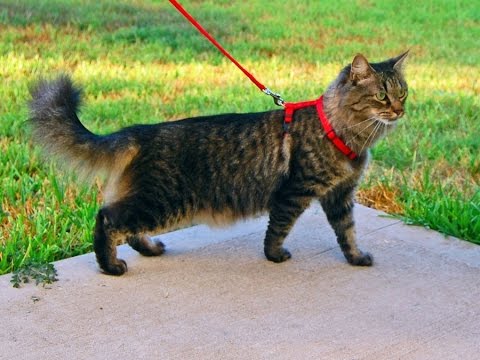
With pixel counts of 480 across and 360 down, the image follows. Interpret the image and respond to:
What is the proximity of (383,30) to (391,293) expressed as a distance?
746cm

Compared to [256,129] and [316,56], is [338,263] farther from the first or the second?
[316,56]

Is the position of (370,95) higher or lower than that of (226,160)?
higher

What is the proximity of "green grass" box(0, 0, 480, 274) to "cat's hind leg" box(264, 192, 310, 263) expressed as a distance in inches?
35.4

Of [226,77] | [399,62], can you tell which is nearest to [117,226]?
[399,62]

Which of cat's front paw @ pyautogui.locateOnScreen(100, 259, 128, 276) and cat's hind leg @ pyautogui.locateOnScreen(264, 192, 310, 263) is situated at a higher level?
cat's hind leg @ pyautogui.locateOnScreen(264, 192, 310, 263)

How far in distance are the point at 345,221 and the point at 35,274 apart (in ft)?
5.00

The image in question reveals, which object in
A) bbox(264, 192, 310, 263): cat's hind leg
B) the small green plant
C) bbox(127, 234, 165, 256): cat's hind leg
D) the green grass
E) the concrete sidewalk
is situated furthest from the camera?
the green grass

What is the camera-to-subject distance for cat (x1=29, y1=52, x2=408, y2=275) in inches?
154

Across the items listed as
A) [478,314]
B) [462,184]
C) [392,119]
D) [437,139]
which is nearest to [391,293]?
[478,314]

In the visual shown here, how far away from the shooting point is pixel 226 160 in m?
4.04

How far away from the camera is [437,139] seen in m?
6.15

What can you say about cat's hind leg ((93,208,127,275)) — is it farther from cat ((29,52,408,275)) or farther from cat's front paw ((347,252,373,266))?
cat's front paw ((347,252,373,266))

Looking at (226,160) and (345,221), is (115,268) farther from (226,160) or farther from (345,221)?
(345,221)

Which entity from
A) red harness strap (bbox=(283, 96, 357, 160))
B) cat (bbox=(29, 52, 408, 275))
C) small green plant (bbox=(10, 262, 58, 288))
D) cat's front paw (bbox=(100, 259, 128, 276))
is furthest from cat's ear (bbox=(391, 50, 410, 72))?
small green plant (bbox=(10, 262, 58, 288))
